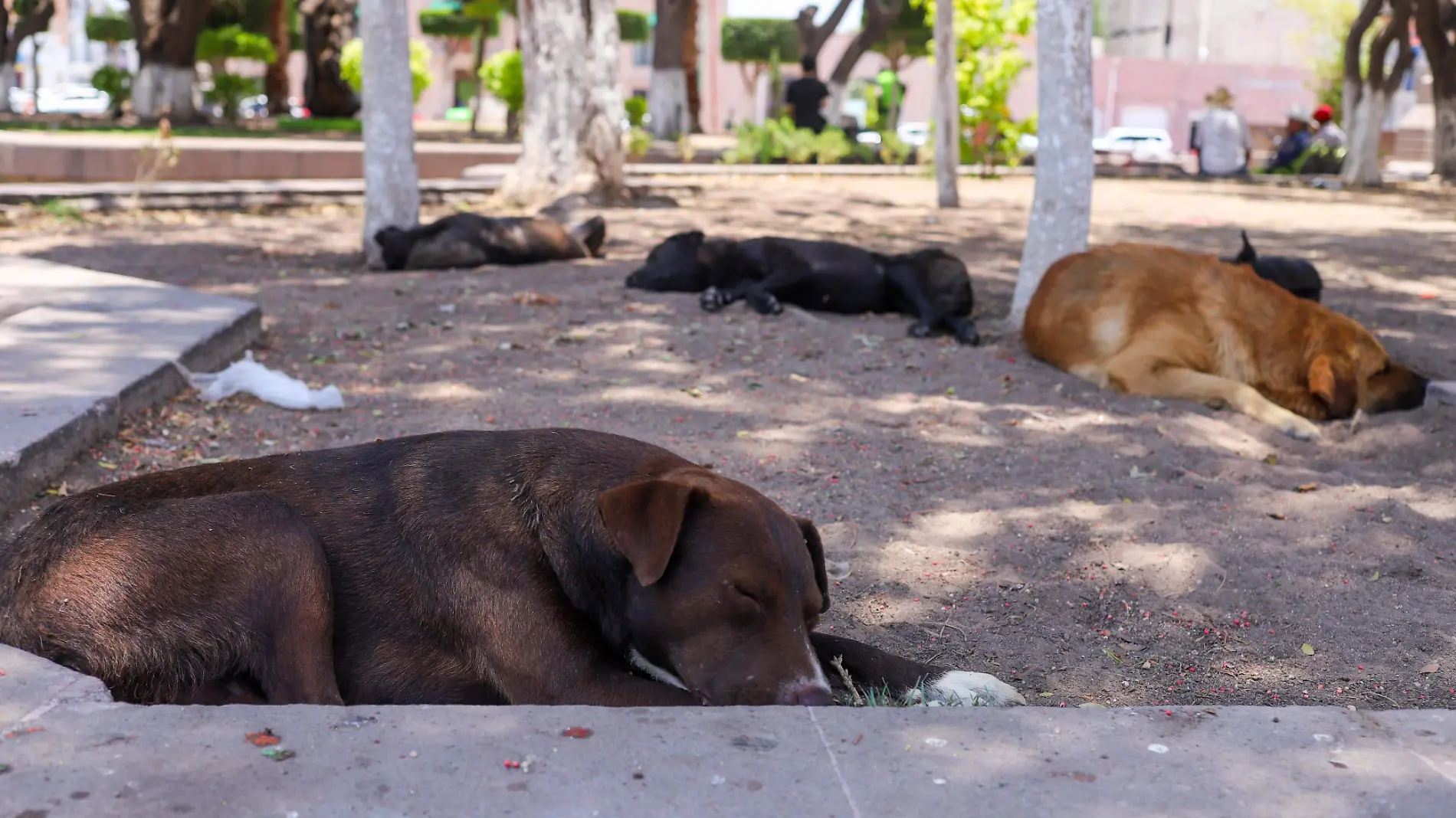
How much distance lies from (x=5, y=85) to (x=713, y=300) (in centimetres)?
3492

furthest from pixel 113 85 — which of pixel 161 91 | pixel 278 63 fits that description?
pixel 278 63

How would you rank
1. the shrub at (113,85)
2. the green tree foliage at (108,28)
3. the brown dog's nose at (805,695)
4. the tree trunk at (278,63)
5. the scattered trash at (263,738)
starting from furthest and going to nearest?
the green tree foliage at (108,28)
the tree trunk at (278,63)
the shrub at (113,85)
the brown dog's nose at (805,695)
the scattered trash at (263,738)

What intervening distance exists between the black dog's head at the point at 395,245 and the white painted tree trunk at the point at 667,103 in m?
23.8

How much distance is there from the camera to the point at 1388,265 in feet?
41.2

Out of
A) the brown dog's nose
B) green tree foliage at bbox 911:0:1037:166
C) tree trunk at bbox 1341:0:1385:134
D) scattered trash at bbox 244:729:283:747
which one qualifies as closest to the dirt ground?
the brown dog's nose

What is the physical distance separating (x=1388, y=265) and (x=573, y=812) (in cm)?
1219

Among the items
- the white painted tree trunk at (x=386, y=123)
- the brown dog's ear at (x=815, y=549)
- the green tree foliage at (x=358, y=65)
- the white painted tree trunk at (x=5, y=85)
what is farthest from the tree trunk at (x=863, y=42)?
the brown dog's ear at (x=815, y=549)

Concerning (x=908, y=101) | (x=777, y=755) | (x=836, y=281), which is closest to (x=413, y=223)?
(x=836, y=281)

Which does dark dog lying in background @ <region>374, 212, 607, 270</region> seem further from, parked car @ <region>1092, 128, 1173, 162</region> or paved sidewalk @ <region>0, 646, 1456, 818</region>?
parked car @ <region>1092, 128, 1173, 162</region>

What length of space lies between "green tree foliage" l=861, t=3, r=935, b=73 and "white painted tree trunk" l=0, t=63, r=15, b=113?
80.9 ft

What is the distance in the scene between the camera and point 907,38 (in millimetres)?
44531

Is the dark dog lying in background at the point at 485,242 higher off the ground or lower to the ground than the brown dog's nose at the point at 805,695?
higher

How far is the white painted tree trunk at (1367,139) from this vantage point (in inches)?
976

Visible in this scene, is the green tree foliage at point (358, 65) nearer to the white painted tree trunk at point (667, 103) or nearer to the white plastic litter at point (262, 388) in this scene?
the white painted tree trunk at point (667, 103)
